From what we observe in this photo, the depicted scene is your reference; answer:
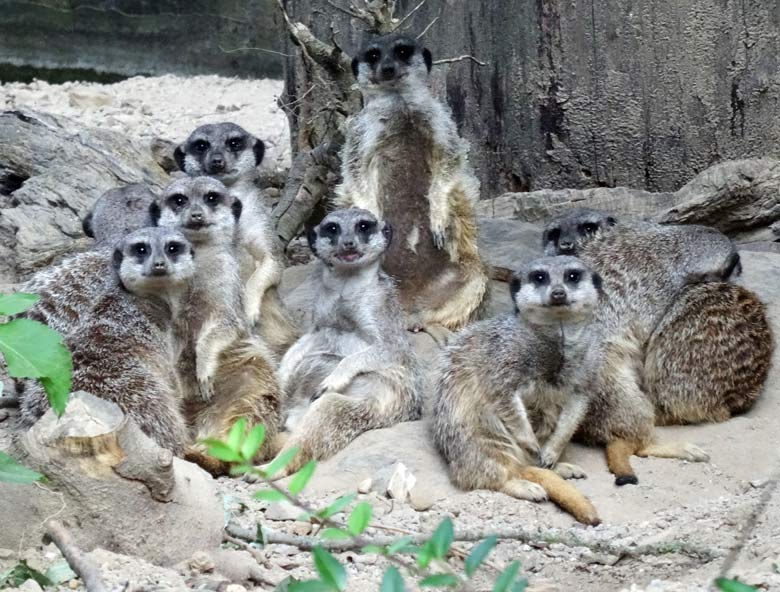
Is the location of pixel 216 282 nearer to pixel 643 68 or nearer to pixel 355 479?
pixel 355 479

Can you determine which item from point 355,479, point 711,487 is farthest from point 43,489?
point 711,487

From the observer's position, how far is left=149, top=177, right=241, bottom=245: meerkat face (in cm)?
491

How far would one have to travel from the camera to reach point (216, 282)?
4785 mm

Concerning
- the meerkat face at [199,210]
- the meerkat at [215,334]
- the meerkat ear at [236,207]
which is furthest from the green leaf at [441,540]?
the meerkat ear at [236,207]

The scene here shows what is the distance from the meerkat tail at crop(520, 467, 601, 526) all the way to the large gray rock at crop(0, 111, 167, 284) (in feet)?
8.14

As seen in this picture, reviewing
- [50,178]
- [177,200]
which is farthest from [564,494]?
[50,178]

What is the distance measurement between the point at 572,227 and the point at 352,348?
1113mm

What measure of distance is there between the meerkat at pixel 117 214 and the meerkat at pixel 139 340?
0.69m

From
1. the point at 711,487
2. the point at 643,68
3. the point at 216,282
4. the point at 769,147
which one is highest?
the point at 643,68

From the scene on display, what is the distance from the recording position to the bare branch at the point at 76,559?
2.52 m

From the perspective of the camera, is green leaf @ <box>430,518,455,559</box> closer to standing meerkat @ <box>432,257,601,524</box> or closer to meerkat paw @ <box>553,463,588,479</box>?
standing meerkat @ <box>432,257,601,524</box>

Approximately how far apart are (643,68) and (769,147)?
2.23ft

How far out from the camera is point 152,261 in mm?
4410

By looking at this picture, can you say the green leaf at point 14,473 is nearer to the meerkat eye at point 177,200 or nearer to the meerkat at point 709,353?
the meerkat eye at point 177,200
